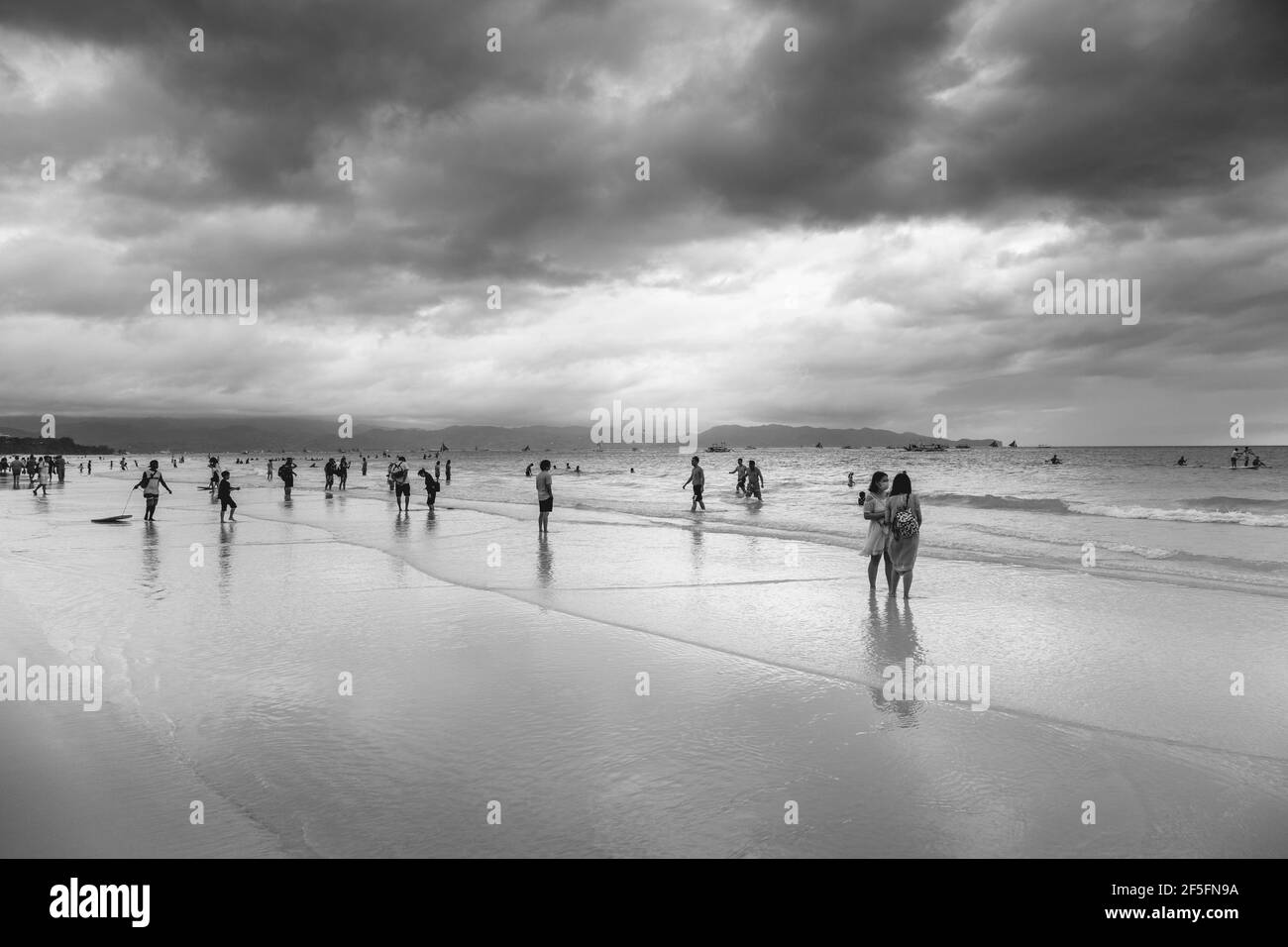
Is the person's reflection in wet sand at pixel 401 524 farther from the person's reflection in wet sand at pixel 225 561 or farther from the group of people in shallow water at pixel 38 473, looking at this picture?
the group of people in shallow water at pixel 38 473

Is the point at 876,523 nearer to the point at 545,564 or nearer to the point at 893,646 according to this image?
the point at 893,646

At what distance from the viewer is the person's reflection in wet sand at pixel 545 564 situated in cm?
1351

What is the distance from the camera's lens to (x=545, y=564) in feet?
52.0

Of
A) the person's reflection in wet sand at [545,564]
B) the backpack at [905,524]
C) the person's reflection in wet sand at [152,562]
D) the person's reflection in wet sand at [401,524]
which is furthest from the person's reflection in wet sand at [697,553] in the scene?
the person's reflection in wet sand at [152,562]

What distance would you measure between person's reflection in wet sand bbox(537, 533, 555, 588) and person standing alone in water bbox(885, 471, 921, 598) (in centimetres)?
574

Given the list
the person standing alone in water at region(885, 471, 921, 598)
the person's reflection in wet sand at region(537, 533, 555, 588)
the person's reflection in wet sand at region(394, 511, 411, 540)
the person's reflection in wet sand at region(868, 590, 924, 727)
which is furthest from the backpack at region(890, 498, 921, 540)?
the person's reflection in wet sand at region(394, 511, 411, 540)

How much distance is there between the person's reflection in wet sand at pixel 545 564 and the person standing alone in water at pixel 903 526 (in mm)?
5745

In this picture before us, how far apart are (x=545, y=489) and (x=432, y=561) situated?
610 centimetres

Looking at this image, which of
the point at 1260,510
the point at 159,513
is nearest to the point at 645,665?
the point at 159,513

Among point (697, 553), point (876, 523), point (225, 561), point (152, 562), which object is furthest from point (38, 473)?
point (876, 523)

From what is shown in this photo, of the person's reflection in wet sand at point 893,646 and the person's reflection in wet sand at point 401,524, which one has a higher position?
the person's reflection in wet sand at point 401,524

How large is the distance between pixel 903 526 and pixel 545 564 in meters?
7.57

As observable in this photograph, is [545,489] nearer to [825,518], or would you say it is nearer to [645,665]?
[825,518]

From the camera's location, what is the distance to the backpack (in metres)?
11.3
